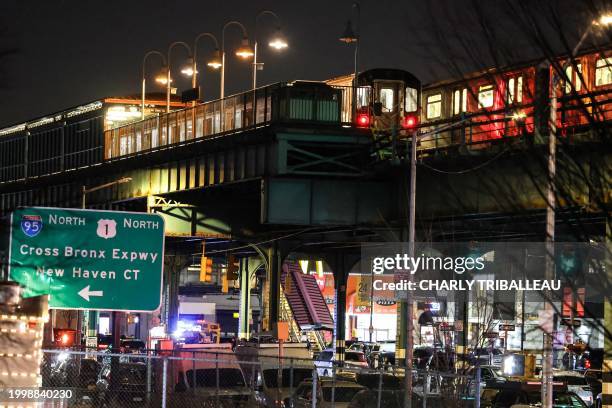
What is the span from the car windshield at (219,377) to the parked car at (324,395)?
Result: 50.3 inches

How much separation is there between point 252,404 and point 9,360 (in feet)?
35.8

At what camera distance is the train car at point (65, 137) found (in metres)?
71.1

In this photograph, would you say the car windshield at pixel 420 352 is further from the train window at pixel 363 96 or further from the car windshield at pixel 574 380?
the car windshield at pixel 574 380

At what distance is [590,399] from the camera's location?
37.6 meters

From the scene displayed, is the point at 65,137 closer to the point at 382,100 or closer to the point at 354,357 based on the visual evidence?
the point at 354,357

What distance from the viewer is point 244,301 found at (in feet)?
238

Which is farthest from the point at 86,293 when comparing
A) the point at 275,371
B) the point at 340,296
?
the point at 340,296

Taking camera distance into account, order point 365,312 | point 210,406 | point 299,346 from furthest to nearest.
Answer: point 365,312 → point 299,346 → point 210,406

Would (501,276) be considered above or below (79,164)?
below

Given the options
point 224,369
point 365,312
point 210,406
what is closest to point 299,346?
point 224,369

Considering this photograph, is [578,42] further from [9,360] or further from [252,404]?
[252,404]

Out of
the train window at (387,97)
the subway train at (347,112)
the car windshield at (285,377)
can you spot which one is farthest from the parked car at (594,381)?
the car windshield at (285,377)

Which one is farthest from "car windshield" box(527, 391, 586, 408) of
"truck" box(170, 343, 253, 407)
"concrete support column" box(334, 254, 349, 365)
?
"concrete support column" box(334, 254, 349, 365)

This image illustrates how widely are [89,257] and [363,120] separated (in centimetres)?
2895
